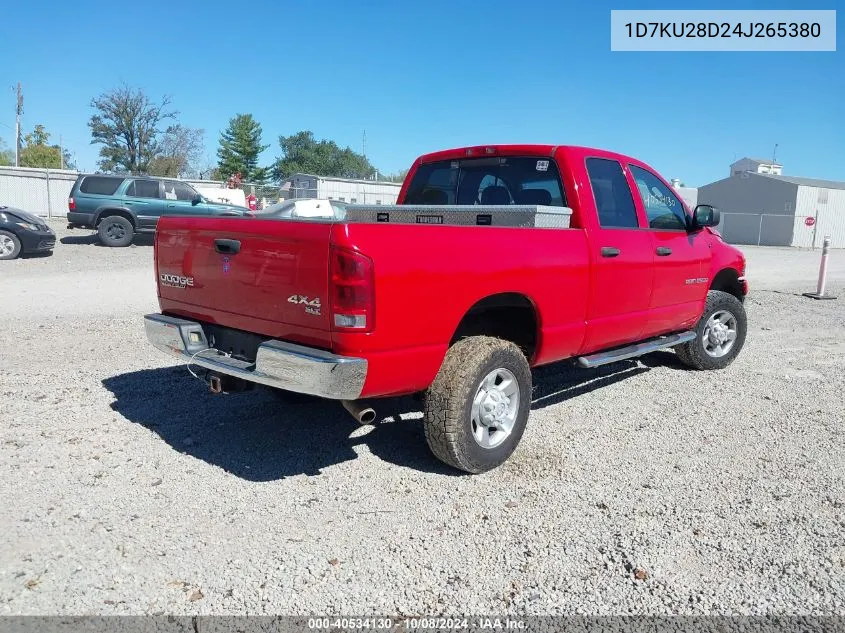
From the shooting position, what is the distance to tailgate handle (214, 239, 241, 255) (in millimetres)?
3969

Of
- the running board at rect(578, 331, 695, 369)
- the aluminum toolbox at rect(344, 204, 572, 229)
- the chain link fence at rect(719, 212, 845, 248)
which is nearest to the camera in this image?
the aluminum toolbox at rect(344, 204, 572, 229)

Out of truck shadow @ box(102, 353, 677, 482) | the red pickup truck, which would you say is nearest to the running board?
the red pickup truck

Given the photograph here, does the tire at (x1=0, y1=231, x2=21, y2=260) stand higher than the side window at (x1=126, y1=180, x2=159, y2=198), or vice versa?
the side window at (x1=126, y1=180, x2=159, y2=198)

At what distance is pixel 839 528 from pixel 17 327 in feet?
27.9

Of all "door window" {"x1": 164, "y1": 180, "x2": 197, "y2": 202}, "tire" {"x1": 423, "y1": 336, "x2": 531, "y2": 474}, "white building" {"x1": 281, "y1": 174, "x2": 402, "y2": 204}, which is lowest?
"tire" {"x1": 423, "y1": 336, "x2": 531, "y2": 474}

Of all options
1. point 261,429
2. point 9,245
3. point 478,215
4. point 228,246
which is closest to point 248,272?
point 228,246

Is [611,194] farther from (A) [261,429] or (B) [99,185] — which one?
(B) [99,185]

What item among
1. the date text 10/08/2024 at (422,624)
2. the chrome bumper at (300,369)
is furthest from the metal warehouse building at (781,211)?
the date text 10/08/2024 at (422,624)

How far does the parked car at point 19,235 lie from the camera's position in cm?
1505

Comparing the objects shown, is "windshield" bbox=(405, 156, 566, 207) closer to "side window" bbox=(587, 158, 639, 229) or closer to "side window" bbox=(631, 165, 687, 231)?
"side window" bbox=(587, 158, 639, 229)

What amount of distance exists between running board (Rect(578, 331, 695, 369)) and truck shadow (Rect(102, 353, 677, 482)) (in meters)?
0.73

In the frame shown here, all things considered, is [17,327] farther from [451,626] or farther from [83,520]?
[451,626]

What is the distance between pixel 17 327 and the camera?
819 centimetres

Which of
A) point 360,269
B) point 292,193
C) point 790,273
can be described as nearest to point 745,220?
point 790,273
